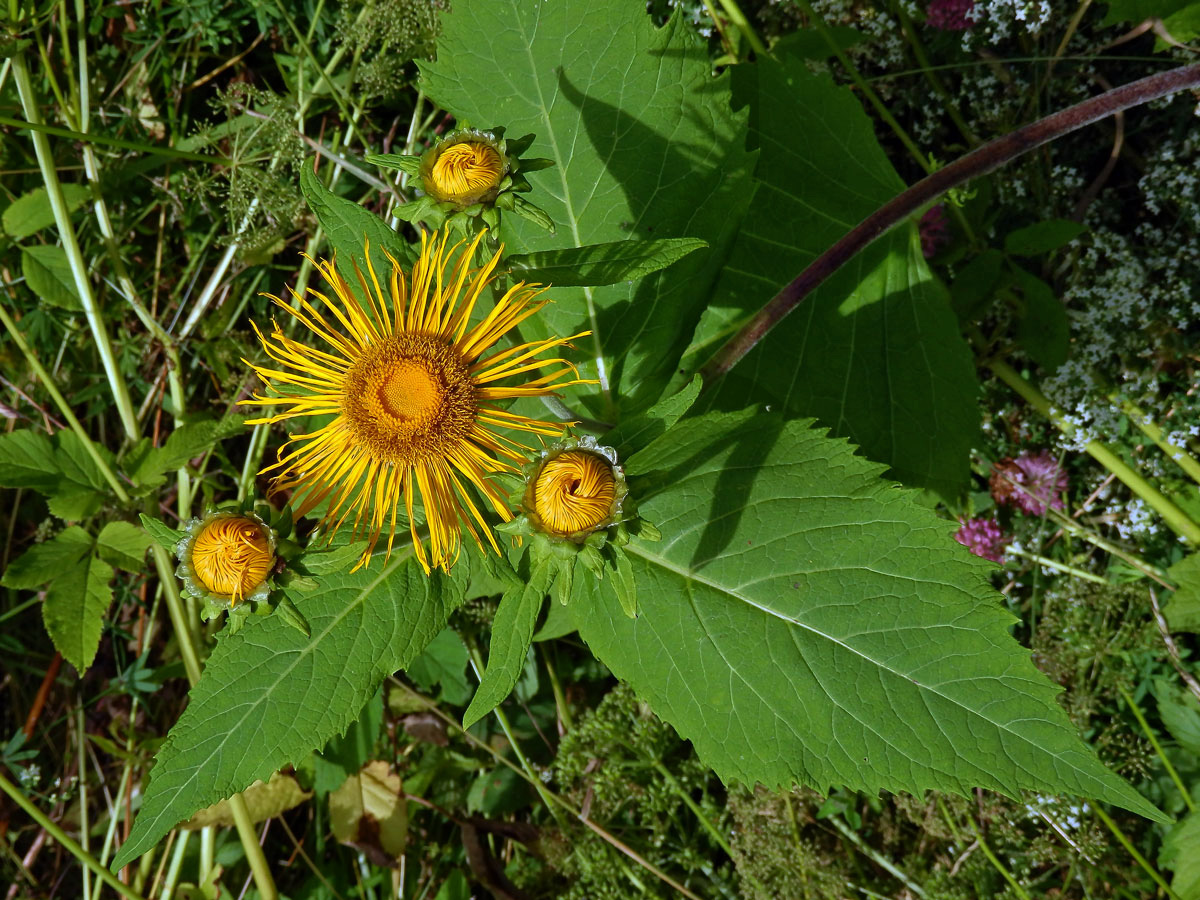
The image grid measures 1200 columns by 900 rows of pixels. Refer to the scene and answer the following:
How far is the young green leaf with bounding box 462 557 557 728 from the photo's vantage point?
182cm

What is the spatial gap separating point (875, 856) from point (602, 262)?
2343 millimetres

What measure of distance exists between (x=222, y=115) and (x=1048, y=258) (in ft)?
10.3

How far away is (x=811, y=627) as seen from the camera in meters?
2.08

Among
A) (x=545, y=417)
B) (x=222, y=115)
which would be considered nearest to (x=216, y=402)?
(x=222, y=115)

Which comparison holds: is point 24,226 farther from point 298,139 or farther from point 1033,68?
point 1033,68

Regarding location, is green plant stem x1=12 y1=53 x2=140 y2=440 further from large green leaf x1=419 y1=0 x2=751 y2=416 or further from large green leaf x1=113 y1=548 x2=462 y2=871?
large green leaf x1=113 y1=548 x2=462 y2=871

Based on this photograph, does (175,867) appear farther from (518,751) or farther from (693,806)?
(693,806)

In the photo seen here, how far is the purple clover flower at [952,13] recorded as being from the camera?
2998 millimetres

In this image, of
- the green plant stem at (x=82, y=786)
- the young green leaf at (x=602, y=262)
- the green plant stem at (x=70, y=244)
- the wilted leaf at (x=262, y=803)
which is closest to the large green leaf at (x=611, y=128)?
the young green leaf at (x=602, y=262)

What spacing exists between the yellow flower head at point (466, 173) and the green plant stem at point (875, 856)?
2430 millimetres

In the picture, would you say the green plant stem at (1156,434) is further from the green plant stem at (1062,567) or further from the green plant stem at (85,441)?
the green plant stem at (85,441)

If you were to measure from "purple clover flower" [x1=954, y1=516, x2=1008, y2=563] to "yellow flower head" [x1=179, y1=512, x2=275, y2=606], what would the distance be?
2.24 metres

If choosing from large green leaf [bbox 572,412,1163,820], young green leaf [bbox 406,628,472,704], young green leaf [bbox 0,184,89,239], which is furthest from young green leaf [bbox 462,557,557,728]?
young green leaf [bbox 0,184,89,239]

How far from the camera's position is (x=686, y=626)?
215 cm
